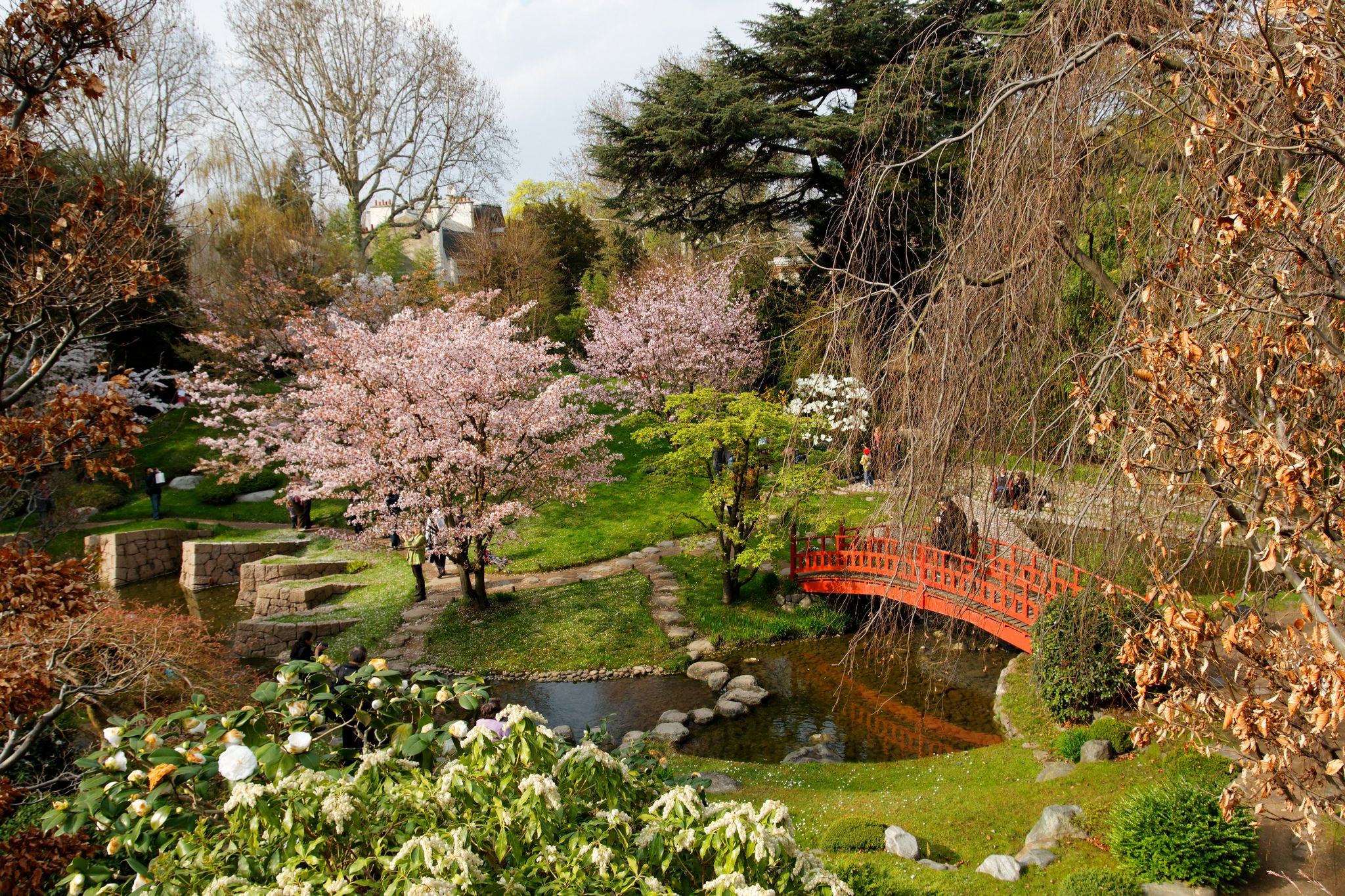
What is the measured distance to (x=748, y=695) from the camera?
11430 millimetres

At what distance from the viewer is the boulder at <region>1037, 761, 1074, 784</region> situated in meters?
7.64

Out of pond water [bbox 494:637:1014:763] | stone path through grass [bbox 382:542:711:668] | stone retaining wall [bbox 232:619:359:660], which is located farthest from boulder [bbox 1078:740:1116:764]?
stone retaining wall [bbox 232:619:359:660]

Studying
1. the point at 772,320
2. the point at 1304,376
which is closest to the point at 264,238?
the point at 772,320

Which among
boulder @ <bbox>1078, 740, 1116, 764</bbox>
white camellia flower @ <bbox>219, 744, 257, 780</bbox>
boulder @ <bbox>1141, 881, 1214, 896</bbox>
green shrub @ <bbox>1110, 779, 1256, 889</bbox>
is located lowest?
boulder @ <bbox>1078, 740, 1116, 764</bbox>

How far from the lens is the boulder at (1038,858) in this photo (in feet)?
19.4

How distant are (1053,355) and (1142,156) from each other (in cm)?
109

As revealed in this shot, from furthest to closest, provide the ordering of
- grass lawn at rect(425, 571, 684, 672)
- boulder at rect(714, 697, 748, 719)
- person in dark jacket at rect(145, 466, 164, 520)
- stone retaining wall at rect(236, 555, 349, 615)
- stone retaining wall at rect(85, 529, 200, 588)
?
person in dark jacket at rect(145, 466, 164, 520)
stone retaining wall at rect(85, 529, 200, 588)
stone retaining wall at rect(236, 555, 349, 615)
grass lawn at rect(425, 571, 684, 672)
boulder at rect(714, 697, 748, 719)

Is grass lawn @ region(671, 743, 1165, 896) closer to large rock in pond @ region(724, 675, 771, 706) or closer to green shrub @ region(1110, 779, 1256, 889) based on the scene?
green shrub @ region(1110, 779, 1256, 889)

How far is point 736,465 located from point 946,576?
4315 mm

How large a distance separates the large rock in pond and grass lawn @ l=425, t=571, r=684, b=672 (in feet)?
4.81

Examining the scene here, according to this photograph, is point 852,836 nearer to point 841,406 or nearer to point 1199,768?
point 1199,768

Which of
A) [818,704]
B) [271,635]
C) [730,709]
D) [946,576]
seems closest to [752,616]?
[818,704]

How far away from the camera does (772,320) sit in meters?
21.7

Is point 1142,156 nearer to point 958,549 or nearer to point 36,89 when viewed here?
point 36,89
